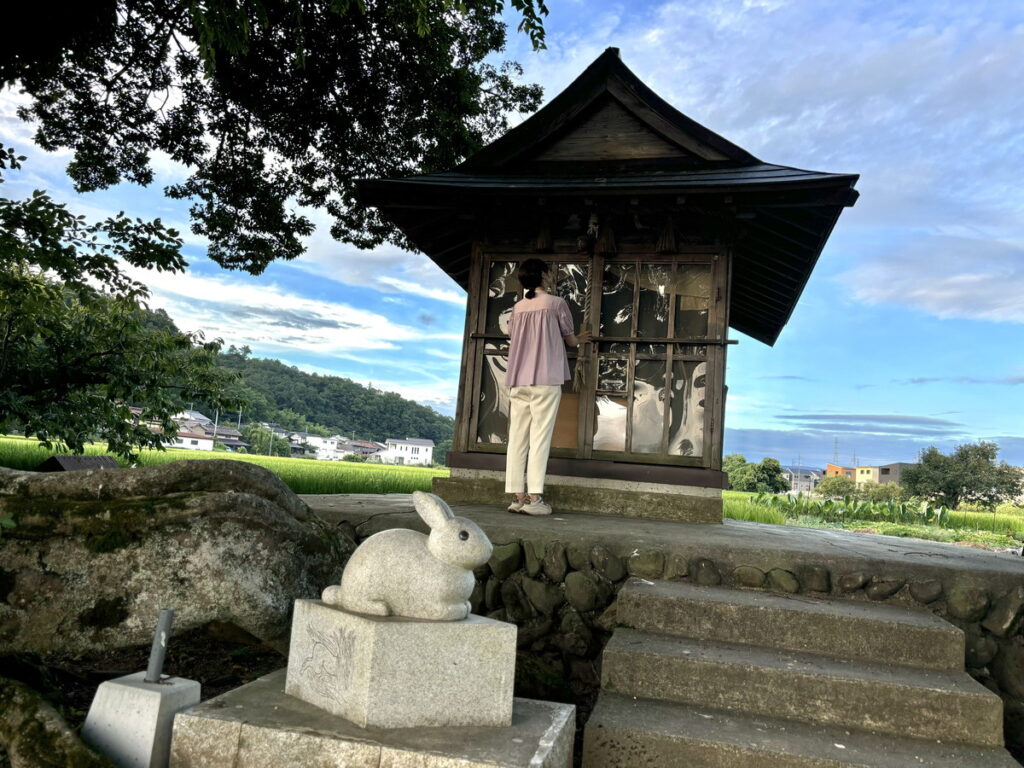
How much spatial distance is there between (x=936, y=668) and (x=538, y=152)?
259 inches

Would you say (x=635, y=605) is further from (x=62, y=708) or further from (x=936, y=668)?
(x=62, y=708)

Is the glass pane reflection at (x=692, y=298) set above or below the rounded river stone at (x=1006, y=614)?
above

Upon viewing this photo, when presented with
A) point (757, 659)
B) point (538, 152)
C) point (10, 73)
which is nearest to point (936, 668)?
point (757, 659)

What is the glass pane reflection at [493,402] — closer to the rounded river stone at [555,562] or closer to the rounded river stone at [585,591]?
the rounded river stone at [555,562]

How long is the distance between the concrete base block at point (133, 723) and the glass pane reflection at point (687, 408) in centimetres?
533

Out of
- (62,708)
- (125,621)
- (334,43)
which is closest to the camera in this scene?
(62,708)

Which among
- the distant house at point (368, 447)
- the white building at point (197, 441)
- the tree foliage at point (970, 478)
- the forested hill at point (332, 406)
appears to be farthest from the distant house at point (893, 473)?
the distant house at point (368, 447)

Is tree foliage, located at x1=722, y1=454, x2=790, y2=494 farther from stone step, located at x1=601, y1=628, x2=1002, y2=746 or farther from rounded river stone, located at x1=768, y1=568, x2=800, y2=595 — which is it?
stone step, located at x1=601, y1=628, x2=1002, y2=746

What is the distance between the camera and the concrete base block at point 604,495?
658 centimetres

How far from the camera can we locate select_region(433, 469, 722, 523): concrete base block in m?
6.58

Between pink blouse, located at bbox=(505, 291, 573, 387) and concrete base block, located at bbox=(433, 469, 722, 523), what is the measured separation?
4.29 feet

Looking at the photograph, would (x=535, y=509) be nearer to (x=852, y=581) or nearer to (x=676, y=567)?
(x=676, y=567)

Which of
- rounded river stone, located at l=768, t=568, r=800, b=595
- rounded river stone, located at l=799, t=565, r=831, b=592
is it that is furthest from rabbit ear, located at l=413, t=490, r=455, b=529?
rounded river stone, located at l=799, t=565, r=831, b=592

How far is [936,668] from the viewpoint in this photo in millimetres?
3637
